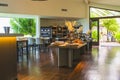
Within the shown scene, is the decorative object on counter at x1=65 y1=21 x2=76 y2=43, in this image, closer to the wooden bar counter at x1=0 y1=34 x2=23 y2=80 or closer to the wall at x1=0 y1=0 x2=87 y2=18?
the wooden bar counter at x1=0 y1=34 x2=23 y2=80

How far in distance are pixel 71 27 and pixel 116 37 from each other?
10100 mm

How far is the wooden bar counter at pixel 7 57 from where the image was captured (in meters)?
3.65

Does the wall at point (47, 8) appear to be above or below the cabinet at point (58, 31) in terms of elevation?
above

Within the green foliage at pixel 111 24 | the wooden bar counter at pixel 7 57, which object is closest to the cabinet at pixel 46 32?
the green foliage at pixel 111 24

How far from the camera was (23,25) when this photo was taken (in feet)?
48.4

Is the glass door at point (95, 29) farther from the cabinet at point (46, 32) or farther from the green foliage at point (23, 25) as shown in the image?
the green foliage at point (23, 25)

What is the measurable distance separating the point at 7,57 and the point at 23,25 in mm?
11101

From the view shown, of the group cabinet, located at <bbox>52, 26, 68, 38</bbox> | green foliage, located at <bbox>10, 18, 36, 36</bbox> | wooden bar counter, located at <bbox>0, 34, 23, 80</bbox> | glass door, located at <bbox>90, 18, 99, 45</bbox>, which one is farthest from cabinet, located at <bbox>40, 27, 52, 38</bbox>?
wooden bar counter, located at <bbox>0, 34, 23, 80</bbox>

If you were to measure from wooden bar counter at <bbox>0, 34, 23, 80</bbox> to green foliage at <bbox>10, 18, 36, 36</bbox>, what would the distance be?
34.4 ft

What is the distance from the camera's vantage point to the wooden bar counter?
3650mm

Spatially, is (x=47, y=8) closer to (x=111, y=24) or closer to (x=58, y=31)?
(x=58, y=31)

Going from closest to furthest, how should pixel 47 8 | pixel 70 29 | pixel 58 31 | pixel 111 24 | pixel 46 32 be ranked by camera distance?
pixel 70 29 < pixel 47 8 < pixel 46 32 < pixel 58 31 < pixel 111 24

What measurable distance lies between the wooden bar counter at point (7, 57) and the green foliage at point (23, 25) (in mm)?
10477

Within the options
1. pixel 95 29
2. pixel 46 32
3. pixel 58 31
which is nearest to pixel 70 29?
pixel 46 32
